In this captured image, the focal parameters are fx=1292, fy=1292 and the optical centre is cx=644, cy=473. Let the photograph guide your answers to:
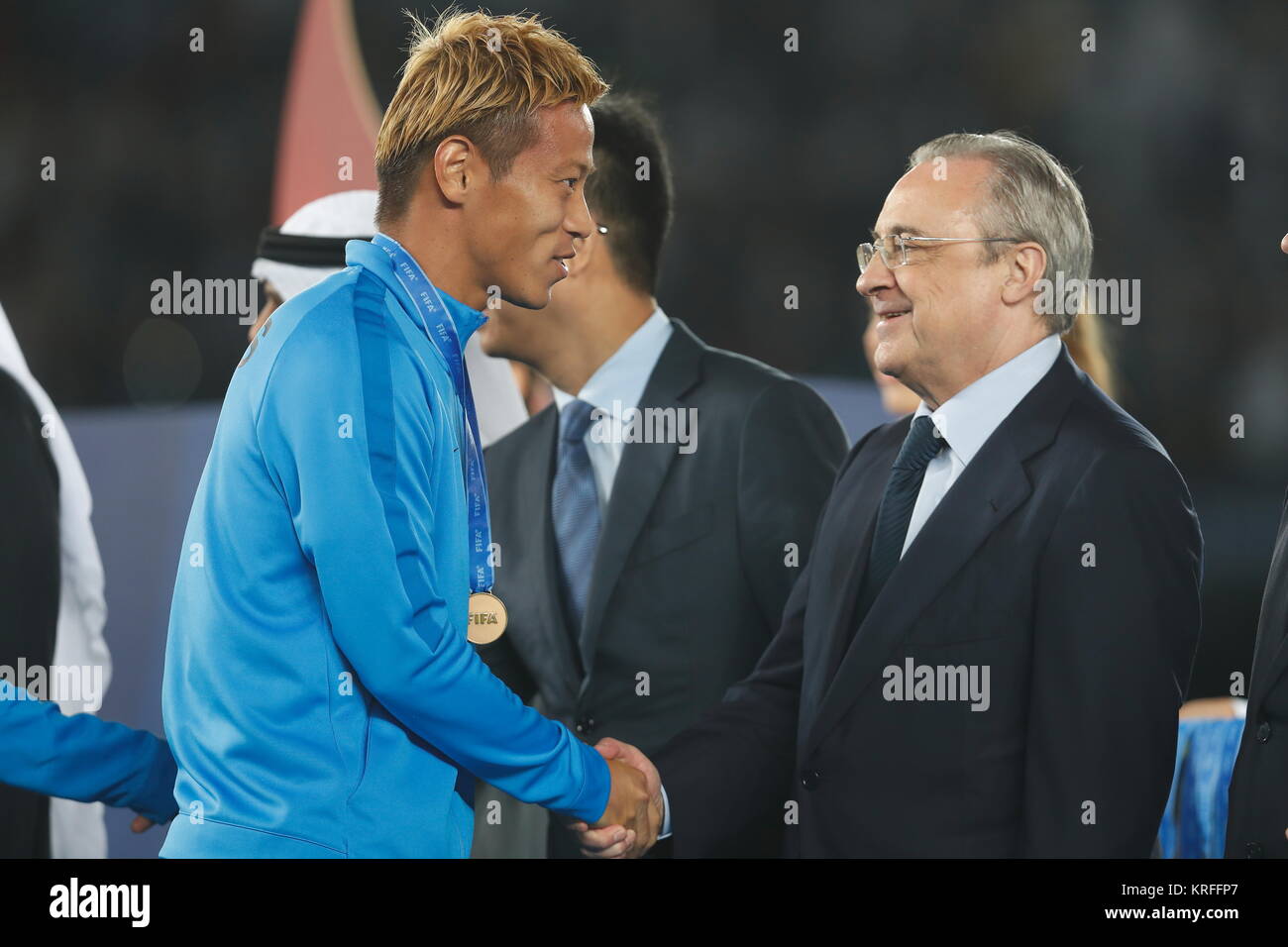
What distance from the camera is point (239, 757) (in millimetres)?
1962

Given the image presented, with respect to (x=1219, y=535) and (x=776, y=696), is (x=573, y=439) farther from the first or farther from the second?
(x=1219, y=535)

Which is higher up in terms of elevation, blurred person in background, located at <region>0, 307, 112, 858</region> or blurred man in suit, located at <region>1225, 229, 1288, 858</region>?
blurred person in background, located at <region>0, 307, 112, 858</region>

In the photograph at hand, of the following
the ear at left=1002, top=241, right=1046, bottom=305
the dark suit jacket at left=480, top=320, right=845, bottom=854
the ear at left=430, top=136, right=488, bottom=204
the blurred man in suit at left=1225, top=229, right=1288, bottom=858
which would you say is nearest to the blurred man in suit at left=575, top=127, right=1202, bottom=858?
the ear at left=1002, top=241, right=1046, bottom=305

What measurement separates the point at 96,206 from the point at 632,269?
4.66ft

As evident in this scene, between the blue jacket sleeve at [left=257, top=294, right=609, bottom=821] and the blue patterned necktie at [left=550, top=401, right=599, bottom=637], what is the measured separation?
1016mm

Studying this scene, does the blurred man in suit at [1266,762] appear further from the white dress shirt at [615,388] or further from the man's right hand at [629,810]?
the white dress shirt at [615,388]

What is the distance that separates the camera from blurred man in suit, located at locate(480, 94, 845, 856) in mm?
3049

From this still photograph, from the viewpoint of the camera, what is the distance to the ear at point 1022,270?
250 centimetres

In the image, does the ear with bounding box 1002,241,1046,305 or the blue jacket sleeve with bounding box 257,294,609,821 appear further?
the ear with bounding box 1002,241,1046,305

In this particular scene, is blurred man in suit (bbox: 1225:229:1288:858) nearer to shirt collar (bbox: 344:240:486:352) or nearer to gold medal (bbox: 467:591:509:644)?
gold medal (bbox: 467:591:509:644)

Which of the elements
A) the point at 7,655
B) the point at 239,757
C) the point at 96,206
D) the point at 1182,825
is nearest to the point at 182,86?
the point at 96,206

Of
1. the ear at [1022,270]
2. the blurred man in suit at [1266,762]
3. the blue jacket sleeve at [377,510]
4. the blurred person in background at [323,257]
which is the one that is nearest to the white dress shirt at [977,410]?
the ear at [1022,270]
